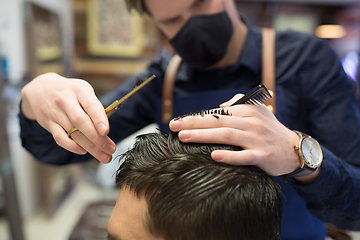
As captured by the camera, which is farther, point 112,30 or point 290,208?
point 112,30

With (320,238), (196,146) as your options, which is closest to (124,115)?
(196,146)

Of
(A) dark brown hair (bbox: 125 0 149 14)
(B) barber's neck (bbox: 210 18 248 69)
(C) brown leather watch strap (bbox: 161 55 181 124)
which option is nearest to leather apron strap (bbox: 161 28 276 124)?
(C) brown leather watch strap (bbox: 161 55 181 124)

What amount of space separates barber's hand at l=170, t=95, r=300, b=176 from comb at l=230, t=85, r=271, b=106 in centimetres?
2

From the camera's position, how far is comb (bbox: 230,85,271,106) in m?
0.61

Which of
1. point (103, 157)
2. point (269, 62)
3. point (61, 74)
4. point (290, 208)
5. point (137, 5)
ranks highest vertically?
point (137, 5)

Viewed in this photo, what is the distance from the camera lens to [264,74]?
1.11m

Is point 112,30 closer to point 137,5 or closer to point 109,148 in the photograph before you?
point 137,5

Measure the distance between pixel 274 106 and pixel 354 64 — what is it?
20.6ft

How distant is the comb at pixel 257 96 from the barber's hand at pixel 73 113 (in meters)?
0.36

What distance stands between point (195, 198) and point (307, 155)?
33cm

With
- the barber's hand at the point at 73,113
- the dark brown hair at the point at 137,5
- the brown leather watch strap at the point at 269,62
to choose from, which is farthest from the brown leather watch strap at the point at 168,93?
the barber's hand at the point at 73,113

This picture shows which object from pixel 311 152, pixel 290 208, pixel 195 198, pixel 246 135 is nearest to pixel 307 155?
pixel 311 152

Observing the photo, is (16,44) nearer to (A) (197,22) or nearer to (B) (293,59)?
(A) (197,22)

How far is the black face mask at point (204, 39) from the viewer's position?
110 centimetres
